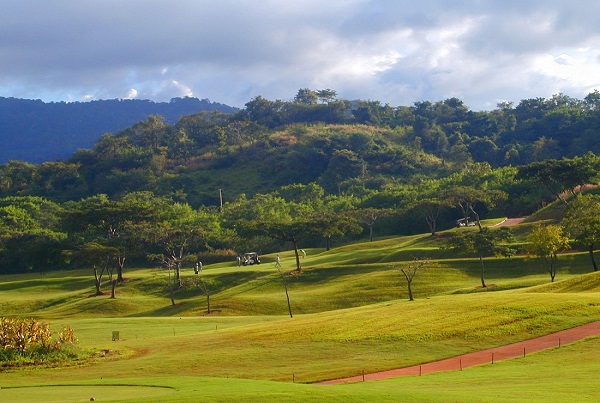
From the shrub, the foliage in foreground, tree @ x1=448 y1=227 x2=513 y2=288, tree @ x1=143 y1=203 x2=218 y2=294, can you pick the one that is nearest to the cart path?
the foliage in foreground

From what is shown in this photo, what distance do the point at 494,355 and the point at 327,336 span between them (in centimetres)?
1119

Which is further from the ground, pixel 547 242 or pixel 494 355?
pixel 547 242

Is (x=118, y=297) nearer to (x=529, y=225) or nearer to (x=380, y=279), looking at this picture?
(x=380, y=279)

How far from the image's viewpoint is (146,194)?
16788cm

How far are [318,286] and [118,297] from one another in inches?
902

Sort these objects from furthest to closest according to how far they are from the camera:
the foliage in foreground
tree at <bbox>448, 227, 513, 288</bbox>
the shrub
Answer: tree at <bbox>448, 227, 513, 288</bbox> < the shrub < the foliage in foreground

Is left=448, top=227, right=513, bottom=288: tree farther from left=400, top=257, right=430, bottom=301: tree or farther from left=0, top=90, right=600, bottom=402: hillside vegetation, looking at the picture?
left=400, top=257, right=430, bottom=301: tree

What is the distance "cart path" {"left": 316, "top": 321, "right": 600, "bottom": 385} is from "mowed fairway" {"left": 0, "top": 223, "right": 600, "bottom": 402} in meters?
0.92

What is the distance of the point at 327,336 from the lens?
49438 millimetres

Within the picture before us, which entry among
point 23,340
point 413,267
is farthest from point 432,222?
point 23,340

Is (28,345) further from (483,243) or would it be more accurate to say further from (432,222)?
(432,222)

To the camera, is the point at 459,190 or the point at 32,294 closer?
the point at 32,294

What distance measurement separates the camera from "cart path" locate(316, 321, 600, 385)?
3884 centimetres

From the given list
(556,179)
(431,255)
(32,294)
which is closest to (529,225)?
(556,179)
